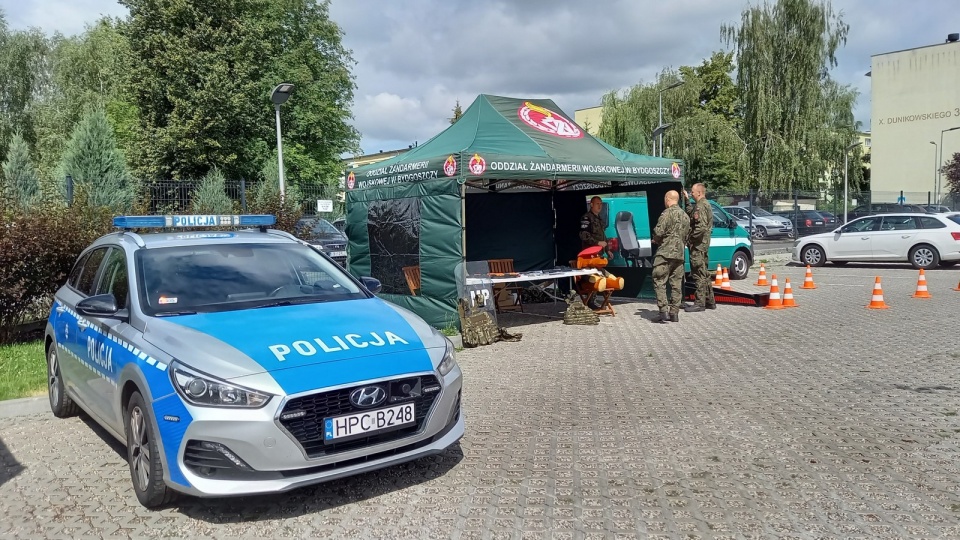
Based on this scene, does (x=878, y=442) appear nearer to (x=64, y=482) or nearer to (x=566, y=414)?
Answer: (x=566, y=414)

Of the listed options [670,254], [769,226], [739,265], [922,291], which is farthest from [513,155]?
[769,226]

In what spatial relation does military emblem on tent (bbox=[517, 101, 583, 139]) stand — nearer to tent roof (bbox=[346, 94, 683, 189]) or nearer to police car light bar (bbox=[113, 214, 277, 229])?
tent roof (bbox=[346, 94, 683, 189])

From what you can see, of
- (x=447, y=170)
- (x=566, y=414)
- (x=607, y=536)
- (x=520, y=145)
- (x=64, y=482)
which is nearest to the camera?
(x=607, y=536)

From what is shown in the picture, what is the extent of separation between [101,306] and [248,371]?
61.3 inches

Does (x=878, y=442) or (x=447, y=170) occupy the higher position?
(x=447, y=170)

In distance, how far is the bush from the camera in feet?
29.8

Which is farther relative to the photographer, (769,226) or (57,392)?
(769,226)

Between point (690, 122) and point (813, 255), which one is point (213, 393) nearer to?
point (813, 255)

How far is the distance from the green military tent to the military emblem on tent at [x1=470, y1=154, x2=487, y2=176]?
0.05ft

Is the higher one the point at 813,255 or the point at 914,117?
the point at 914,117

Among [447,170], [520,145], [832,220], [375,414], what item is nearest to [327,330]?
[375,414]

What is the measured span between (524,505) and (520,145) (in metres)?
7.94

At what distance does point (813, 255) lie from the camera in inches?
864

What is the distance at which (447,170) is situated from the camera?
10.6 metres
